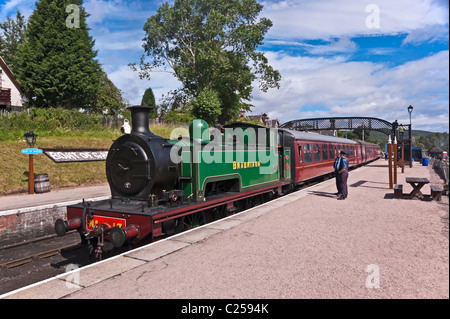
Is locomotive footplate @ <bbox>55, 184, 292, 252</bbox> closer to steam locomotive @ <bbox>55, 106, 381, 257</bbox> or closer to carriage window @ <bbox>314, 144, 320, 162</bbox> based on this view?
steam locomotive @ <bbox>55, 106, 381, 257</bbox>

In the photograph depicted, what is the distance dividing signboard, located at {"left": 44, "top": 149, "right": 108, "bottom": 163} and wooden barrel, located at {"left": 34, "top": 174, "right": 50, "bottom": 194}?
2.55 m

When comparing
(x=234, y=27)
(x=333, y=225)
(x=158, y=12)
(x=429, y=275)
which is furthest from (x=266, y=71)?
(x=429, y=275)

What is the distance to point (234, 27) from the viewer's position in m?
27.7

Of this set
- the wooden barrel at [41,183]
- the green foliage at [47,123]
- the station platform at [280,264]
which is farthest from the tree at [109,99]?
the station platform at [280,264]

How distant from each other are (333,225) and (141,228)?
3.93 metres

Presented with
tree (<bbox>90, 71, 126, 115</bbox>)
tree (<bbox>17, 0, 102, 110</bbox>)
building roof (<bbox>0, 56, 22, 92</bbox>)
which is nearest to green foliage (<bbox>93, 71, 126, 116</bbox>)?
tree (<bbox>90, 71, 126, 115</bbox>)

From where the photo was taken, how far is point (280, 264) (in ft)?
13.2

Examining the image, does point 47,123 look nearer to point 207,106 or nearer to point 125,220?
point 207,106

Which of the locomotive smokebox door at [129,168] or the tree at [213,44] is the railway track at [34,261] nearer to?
the locomotive smokebox door at [129,168]

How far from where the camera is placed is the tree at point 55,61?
2130 centimetres

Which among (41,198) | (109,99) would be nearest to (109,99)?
(109,99)

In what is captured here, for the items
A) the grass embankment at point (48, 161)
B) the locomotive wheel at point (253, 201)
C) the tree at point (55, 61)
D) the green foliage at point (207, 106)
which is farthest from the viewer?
the green foliage at point (207, 106)

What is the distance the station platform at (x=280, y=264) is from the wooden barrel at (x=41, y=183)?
8034 millimetres
